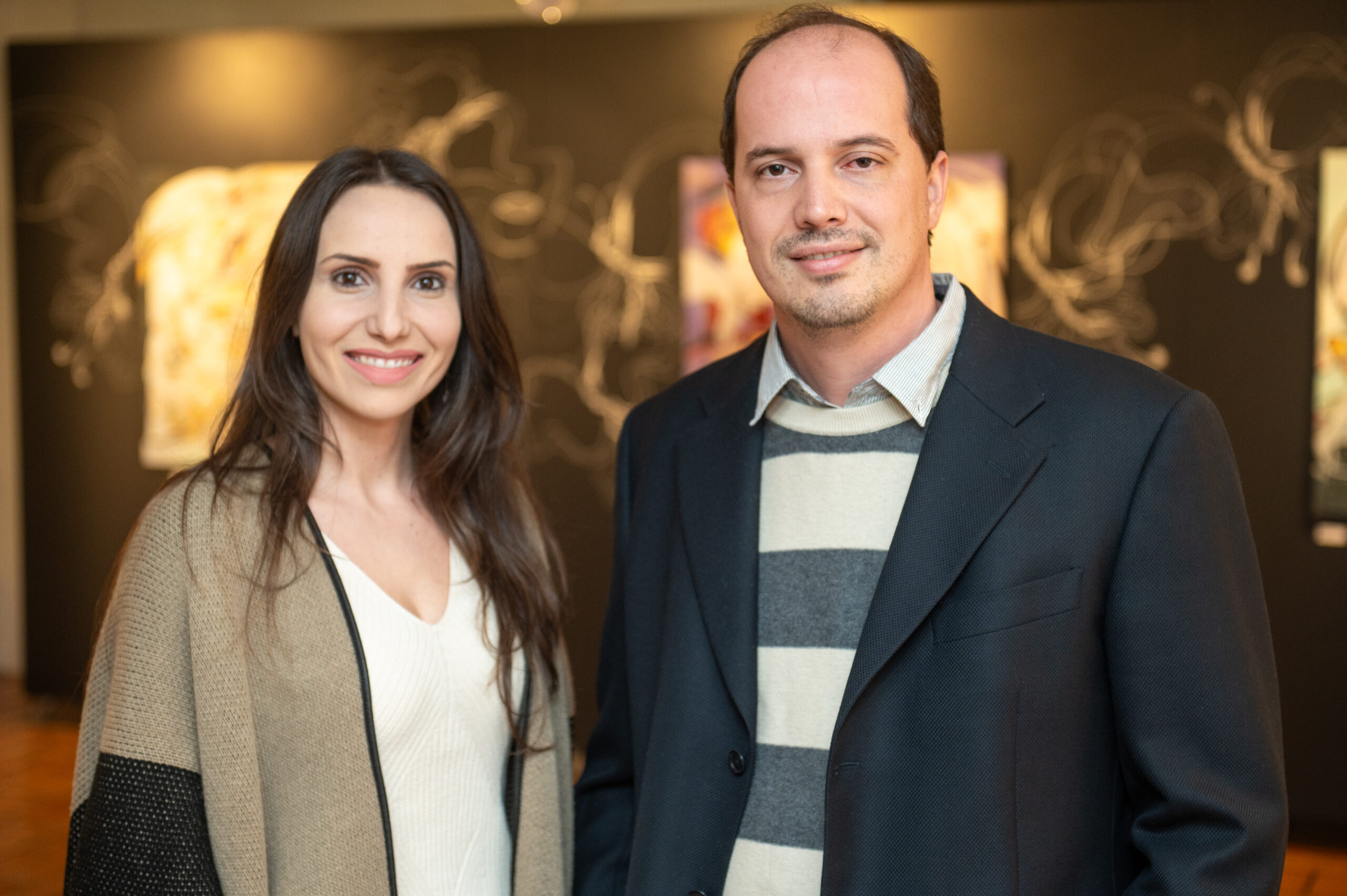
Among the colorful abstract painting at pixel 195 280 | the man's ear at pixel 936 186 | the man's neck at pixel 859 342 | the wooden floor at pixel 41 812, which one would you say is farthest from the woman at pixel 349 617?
the colorful abstract painting at pixel 195 280

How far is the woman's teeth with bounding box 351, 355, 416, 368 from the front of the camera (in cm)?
190

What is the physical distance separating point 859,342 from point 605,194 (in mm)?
3563

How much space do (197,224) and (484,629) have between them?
13.9 feet

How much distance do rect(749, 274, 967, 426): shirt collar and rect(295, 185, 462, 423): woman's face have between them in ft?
1.91

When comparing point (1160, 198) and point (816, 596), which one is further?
point (1160, 198)

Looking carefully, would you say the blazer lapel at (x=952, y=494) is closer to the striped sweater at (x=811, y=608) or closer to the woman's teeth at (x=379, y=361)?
the striped sweater at (x=811, y=608)

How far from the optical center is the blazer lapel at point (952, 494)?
1520mm

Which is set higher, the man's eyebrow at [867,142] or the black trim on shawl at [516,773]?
the man's eyebrow at [867,142]

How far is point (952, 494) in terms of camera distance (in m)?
1.56

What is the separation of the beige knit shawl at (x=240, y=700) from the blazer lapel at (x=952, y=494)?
2.41ft

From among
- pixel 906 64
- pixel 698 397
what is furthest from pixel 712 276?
pixel 906 64

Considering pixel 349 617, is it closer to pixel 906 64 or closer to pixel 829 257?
pixel 829 257

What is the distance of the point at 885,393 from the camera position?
1.68 metres

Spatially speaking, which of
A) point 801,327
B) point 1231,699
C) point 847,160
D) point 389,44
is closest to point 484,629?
point 801,327
